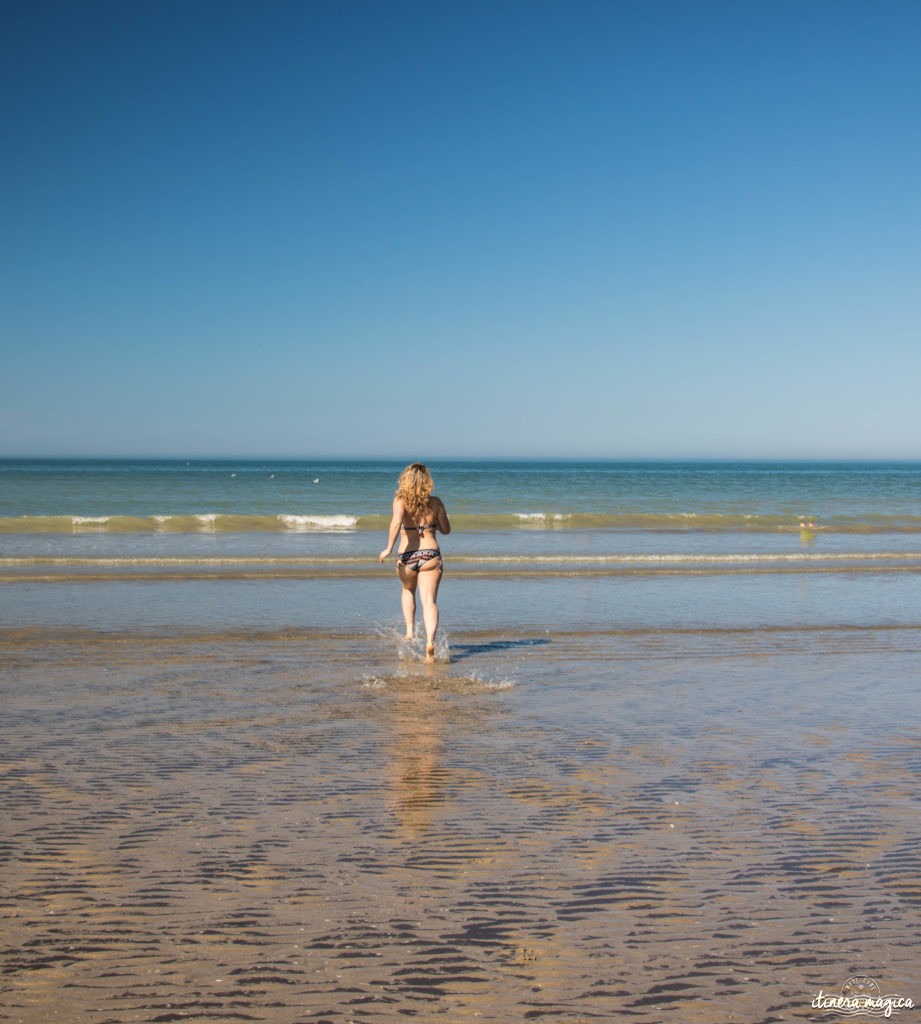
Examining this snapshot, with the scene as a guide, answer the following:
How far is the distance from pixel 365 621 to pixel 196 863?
293 inches

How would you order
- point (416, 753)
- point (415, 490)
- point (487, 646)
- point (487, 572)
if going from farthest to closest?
point (487, 572), point (487, 646), point (415, 490), point (416, 753)

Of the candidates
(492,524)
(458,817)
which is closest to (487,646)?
(458,817)

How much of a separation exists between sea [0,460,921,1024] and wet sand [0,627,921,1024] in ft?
0.05

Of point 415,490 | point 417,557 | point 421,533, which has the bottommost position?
point 417,557

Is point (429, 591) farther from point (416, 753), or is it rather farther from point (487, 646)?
point (416, 753)

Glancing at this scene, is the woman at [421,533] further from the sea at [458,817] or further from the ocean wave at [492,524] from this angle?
the ocean wave at [492,524]

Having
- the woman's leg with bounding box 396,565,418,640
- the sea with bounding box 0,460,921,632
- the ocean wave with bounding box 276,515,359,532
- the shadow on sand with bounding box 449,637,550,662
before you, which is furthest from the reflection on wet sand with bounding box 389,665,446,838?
the ocean wave with bounding box 276,515,359,532

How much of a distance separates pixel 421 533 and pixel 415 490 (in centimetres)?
46

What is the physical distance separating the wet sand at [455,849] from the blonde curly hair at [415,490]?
183 centimetres

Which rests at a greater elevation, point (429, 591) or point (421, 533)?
point (421, 533)

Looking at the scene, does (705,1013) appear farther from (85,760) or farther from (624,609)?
(624,609)

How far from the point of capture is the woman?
867cm

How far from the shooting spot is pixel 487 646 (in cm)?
980

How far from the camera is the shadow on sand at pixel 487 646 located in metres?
9.43
